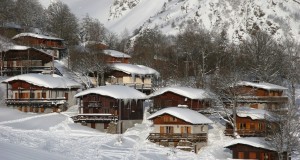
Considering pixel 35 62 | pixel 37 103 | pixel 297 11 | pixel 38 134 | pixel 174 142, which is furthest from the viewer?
pixel 297 11

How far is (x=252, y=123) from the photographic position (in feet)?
217

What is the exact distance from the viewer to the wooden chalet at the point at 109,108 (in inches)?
2601

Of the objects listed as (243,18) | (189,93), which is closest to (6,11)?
(189,93)

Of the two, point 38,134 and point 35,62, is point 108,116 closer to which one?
point 38,134

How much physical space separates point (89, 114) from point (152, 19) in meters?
136

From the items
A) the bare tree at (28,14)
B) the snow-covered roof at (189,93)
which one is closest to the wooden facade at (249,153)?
the snow-covered roof at (189,93)

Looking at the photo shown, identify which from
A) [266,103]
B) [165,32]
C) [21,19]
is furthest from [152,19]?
[266,103]

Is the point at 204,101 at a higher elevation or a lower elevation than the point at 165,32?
lower

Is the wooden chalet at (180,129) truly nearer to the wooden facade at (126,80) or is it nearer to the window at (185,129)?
the window at (185,129)

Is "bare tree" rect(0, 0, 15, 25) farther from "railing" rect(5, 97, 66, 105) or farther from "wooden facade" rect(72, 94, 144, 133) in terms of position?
"wooden facade" rect(72, 94, 144, 133)

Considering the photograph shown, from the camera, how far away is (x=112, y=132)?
6488 cm

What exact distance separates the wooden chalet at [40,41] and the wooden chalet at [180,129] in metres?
41.1

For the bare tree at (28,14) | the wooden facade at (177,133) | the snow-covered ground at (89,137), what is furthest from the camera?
the bare tree at (28,14)

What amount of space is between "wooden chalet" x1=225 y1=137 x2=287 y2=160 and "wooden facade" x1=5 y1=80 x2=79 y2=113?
2505cm
